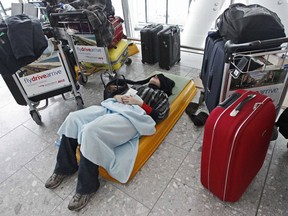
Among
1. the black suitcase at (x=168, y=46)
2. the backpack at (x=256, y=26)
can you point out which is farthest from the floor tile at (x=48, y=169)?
the black suitcase at (x=168, y=46)

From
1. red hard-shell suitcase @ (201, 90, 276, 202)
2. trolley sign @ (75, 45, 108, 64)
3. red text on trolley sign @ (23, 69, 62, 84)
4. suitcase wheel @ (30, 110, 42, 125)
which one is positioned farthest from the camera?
trolley sign @ (75, 45, 108, 64)

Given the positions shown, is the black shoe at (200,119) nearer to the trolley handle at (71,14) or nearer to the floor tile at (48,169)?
the floor tile at (48,169)

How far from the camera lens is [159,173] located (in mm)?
1394

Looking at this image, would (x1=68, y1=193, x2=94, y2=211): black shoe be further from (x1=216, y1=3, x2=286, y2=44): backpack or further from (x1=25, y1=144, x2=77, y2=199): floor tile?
(x1=216, y1=3, x2=286, y2=44): backpack

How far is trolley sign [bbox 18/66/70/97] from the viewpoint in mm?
1698

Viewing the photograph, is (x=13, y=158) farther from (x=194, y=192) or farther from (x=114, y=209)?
(x=194, y=192)

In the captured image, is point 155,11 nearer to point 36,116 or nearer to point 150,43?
point 150,43

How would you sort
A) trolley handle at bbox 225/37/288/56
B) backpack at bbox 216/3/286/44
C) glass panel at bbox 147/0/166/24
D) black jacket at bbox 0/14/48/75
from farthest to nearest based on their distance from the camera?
1. glass panel at bbox 147/0/166/24
2. black jacket at bbox 0/14/48/75
3. backpack at bbox 216/3/286/44
4. trolley handle at bbox 225/37/288/56

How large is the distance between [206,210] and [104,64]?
68.6 inches

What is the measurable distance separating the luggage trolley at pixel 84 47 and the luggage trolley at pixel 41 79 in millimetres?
350

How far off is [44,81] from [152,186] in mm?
1276

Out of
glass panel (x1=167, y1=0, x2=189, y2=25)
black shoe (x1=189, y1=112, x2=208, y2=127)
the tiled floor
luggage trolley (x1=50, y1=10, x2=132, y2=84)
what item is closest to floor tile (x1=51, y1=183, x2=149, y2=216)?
the tiled floor

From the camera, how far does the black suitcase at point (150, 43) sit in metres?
2.62

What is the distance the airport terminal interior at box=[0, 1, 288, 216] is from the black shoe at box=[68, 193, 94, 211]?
1.3 inches
